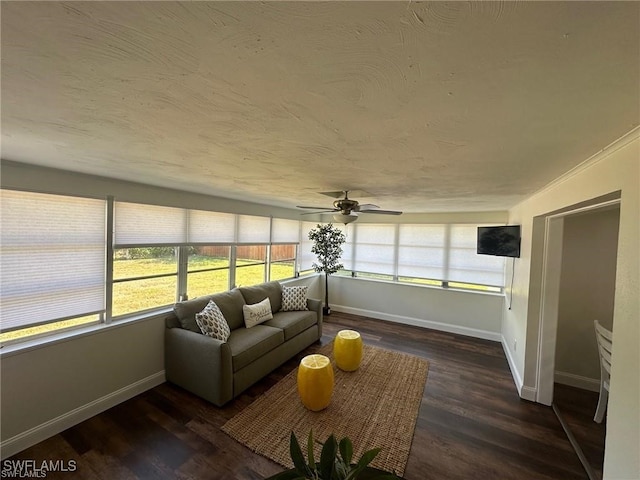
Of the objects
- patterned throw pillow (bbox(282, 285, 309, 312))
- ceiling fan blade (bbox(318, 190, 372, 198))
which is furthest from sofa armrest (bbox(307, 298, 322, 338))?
ceiling fan blade (bbox(318, 190, 372, 198))

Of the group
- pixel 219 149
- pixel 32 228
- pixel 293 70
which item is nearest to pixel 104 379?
pixel 32 228

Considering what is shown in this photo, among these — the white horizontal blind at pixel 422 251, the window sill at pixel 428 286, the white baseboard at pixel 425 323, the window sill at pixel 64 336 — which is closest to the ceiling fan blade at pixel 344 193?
the window sill at pixel 64 336

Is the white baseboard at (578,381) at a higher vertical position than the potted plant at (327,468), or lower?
lower

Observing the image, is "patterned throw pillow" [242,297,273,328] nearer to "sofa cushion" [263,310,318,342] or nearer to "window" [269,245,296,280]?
"sofa cushion" [263,310,318,342]

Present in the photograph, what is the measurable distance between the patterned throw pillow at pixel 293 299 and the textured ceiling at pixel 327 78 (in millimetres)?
3133

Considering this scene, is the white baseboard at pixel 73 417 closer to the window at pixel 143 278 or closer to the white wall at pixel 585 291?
the window at pixel 143 278

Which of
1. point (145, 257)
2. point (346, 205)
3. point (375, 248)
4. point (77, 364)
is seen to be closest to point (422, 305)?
point (375, 248)

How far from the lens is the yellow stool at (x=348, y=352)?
133 inches

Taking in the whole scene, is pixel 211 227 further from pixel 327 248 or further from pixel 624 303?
pixel 624 303

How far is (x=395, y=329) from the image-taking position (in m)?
4.99

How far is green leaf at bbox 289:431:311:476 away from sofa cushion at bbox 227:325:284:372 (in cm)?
189

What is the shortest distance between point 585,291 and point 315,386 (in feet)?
11.3

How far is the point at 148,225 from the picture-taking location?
3.07 metres

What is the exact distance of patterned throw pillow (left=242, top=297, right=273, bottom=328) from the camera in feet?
11.8
